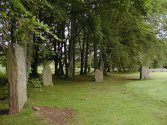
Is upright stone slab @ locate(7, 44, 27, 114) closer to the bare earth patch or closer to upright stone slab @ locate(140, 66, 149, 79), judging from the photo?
the bare earth patch

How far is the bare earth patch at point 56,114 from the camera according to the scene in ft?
30.5

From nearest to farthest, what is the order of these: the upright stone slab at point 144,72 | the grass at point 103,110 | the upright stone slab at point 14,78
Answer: the grass at point 103,110
the upright stone slab at point 14,78
the upright stone slab at point 144,72

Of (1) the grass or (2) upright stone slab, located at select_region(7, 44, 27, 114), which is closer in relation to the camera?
(1) the grass

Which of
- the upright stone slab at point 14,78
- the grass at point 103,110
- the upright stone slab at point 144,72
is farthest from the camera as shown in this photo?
the upright stone slab at point 144,72

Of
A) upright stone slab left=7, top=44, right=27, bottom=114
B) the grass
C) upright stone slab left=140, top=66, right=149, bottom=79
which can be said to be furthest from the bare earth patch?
upright stone slab left=140, top=66, right=149, bottom=79

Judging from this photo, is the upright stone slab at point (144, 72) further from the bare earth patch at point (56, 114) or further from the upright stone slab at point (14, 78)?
the upright stone slab at point (14, 78)

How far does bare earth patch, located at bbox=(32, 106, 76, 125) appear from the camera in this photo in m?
9.31

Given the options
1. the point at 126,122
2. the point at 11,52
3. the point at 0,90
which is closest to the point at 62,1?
the point at 0,90

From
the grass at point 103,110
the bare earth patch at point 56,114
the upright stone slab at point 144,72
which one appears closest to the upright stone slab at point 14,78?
the grass at point 103,110

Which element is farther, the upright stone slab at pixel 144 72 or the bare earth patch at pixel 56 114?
the upright stone slab at pixel 144 72

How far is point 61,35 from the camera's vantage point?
2808cm

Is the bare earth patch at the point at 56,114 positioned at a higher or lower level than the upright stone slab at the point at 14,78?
lower

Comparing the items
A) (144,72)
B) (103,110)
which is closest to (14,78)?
(103,110)

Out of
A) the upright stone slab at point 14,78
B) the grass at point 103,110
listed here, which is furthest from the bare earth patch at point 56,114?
→ the upright stone slab at point 14,78
